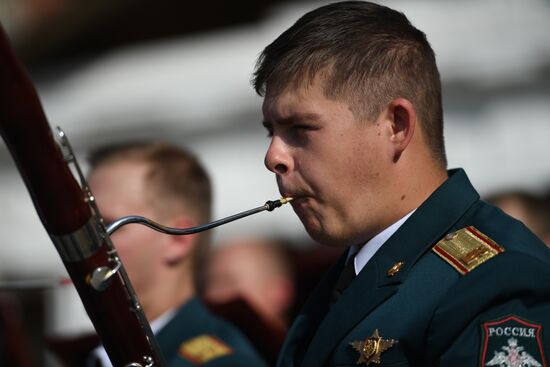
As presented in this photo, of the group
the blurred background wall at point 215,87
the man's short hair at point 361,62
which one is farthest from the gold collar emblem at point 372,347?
the blurred background wall at point 215,87

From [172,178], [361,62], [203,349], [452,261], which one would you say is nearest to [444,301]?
[452,261]

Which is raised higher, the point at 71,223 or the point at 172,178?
the point at 71,223

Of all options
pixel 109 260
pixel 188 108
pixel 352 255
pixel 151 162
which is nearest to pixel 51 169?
pixel 109 260

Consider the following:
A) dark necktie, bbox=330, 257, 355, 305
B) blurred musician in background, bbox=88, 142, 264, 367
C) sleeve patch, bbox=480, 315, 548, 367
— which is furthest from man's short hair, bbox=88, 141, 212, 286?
sleeve patch, bbox=480, 315, 548, 367

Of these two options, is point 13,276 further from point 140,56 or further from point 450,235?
point 450,235

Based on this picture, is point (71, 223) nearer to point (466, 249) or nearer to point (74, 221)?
point (74, 221)

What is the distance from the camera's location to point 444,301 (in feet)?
6.84

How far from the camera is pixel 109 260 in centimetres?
216

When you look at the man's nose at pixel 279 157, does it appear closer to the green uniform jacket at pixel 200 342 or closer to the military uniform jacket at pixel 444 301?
the military uniform jacket at pixel 444 301

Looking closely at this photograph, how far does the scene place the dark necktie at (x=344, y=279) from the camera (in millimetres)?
2385

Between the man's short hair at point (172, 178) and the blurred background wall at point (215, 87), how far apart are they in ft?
5.93

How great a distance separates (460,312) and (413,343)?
113 millimetres

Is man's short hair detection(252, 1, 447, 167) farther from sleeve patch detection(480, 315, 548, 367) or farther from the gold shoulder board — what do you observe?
sleeve patch detection(480, 315, 548, 367)

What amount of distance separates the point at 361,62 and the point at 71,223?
68 cm
